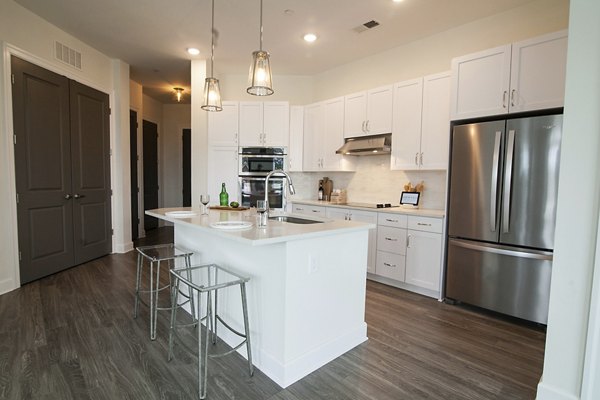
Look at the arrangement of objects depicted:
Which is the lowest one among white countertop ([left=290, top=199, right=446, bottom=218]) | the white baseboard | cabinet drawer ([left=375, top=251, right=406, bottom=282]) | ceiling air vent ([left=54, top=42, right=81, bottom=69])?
the white baseboard

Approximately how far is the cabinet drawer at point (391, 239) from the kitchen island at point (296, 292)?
1.29m

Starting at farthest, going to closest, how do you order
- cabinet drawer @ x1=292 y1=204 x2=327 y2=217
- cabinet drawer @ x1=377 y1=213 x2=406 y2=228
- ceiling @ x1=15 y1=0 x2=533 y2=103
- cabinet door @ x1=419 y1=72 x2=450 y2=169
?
cabinet drawer @ x1=292 y1=204 x2=327 y2=217, cabinet drawer @ x1=377 y1=213 x2=406 y2=228, cabinet door @ x1=419 y1=72 x2=450 y2=169, ceiling @ x1=15 y1=0 x2=533 y2=103

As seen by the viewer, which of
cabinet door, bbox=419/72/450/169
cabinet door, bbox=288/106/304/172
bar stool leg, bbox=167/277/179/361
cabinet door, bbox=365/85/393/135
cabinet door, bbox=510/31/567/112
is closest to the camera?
bar stool leg, bbox=167/277/179/361

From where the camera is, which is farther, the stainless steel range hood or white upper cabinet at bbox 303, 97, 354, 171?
white upper cabinet at bbox 303, 97, 354, 171

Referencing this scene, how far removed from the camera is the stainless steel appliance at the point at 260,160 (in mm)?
4867

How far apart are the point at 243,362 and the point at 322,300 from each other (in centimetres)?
68

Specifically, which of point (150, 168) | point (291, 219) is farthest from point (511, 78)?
point (150, 168)

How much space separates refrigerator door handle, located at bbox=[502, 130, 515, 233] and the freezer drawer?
24 cm

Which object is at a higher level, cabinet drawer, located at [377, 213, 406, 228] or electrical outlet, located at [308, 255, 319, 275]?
cabinet drawer, located at [377, 213, 406, 228]

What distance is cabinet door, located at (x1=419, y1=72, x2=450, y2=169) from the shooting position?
3.37 metres

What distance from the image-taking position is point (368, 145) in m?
4.05

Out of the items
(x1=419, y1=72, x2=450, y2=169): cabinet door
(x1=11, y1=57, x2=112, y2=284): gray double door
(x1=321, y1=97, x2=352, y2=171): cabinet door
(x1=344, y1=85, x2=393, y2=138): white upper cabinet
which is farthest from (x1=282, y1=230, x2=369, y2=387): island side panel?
(x1=11, y1=57, x2=112, y2=284): gray double door

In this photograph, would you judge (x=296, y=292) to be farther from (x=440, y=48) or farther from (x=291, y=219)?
(x=440, y=48)

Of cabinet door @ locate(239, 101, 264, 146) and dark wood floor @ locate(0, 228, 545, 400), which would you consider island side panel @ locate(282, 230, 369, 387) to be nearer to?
dark wood floor @ locate(0, 228, 545, 400)
